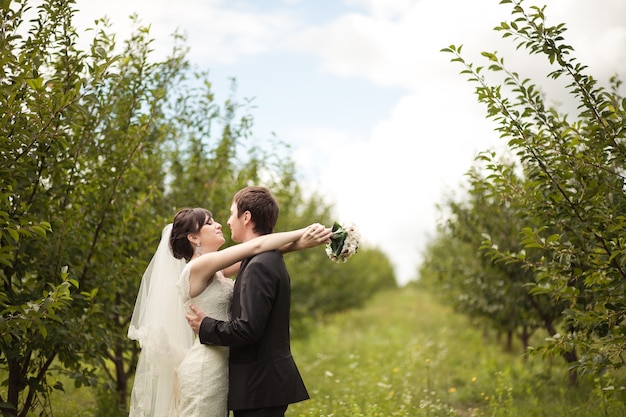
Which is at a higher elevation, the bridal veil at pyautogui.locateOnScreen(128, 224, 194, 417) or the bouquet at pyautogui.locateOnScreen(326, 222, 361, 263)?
the bouquet at pyautogui.locateOnScreen(326, 222, 361, 263)

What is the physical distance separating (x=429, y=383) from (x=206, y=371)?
6645 millimetres

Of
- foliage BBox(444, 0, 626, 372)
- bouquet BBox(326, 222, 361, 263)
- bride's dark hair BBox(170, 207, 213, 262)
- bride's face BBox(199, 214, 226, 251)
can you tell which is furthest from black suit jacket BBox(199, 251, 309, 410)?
foliage BBox(444, 0, 626, 372)

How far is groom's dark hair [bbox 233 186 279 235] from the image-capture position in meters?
4.41

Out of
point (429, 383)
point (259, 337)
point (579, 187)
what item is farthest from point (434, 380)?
point (259, 337)

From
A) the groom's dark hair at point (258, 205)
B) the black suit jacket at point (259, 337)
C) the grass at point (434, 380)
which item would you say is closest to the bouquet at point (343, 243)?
the black suit jacket at point (259, 337)

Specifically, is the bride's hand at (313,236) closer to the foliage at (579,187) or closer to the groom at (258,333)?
the groom at (258,333)

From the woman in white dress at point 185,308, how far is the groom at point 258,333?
0.15 m

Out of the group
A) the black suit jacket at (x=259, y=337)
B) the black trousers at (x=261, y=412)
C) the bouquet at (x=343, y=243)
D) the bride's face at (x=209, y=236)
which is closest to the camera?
the black suit jacket at (x=259, y=337)

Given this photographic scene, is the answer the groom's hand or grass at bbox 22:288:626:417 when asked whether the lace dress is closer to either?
the groom's hand

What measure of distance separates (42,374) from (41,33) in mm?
2954

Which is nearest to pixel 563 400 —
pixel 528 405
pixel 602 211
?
pixel 528 405

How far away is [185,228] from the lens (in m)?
4.79

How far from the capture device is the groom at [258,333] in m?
4.12

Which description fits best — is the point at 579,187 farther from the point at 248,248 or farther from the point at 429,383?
the point at 429,383
